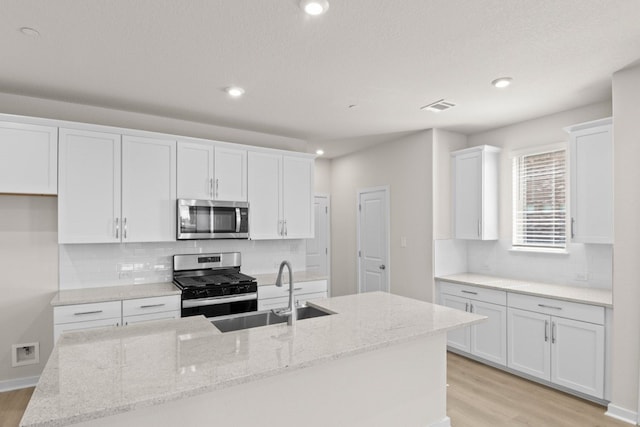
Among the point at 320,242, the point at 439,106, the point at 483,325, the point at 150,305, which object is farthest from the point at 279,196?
the point at 483,325

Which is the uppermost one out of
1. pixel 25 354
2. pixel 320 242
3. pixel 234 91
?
pixel 234 91

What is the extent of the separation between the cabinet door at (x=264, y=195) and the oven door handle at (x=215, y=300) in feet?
2.43

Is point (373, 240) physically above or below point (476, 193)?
below

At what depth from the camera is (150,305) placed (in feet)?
10.6

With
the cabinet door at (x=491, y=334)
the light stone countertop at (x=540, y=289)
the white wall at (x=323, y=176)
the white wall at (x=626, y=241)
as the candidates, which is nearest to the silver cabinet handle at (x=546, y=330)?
the light stone countertop at (x=540, y=289)

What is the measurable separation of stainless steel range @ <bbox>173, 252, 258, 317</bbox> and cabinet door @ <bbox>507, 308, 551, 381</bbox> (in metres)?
2.65

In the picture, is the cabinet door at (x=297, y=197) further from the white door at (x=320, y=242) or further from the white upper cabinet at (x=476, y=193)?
the white upper cabinet at (x=476, y=193)

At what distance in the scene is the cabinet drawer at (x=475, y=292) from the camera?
3.71m

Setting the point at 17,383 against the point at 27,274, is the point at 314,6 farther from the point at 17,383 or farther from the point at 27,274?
the point at 17,383

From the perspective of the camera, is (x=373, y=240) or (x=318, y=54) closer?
(x=318, y=54)

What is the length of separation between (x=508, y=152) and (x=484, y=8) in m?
2.76

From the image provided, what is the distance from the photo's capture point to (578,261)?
3.65 m

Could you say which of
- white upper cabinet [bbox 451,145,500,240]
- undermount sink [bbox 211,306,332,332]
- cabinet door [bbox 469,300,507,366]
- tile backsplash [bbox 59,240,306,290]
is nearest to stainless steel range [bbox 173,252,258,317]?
tile backsplash [bbox 59,240,306,290]

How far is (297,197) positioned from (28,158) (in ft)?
8.69
